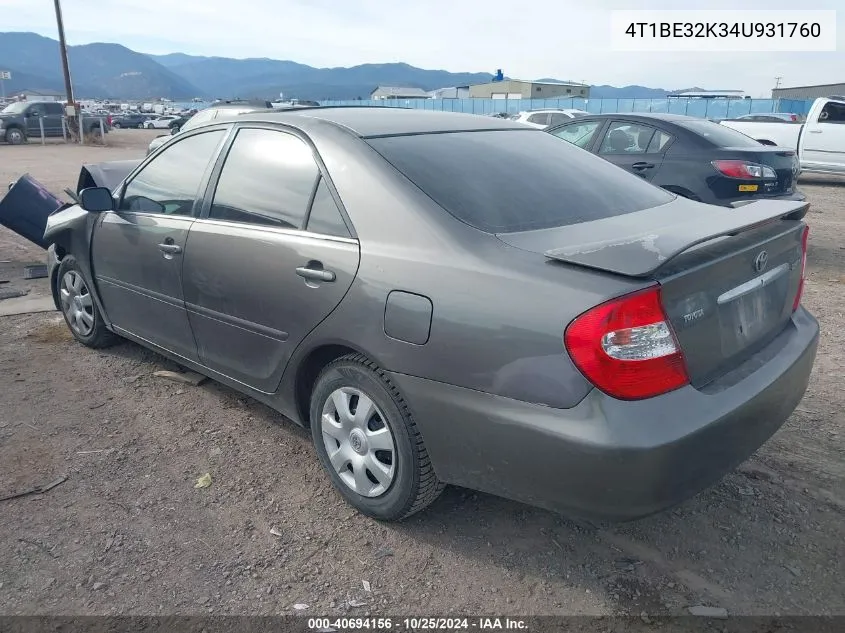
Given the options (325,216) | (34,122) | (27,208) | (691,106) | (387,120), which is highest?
(691,106)

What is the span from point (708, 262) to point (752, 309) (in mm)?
433

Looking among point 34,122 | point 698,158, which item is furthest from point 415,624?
point 34,122

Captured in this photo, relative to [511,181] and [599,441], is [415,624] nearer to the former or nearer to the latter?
[599,441]

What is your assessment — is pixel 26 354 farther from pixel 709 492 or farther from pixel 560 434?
pixel 709 492

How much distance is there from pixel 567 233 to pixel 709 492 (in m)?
1.36

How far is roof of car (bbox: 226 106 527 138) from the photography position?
9.80 feet

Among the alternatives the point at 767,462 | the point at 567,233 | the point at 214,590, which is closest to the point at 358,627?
the point at 214,590

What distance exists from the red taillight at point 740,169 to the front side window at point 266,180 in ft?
16.9

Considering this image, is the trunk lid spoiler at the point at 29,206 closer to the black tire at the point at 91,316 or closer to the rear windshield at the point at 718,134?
the black tire at the point at 91,316

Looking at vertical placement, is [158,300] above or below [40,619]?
above

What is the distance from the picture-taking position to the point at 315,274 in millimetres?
2664

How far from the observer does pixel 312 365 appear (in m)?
2.88

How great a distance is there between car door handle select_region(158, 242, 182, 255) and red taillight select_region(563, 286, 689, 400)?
221cm

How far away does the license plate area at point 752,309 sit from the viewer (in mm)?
2321
